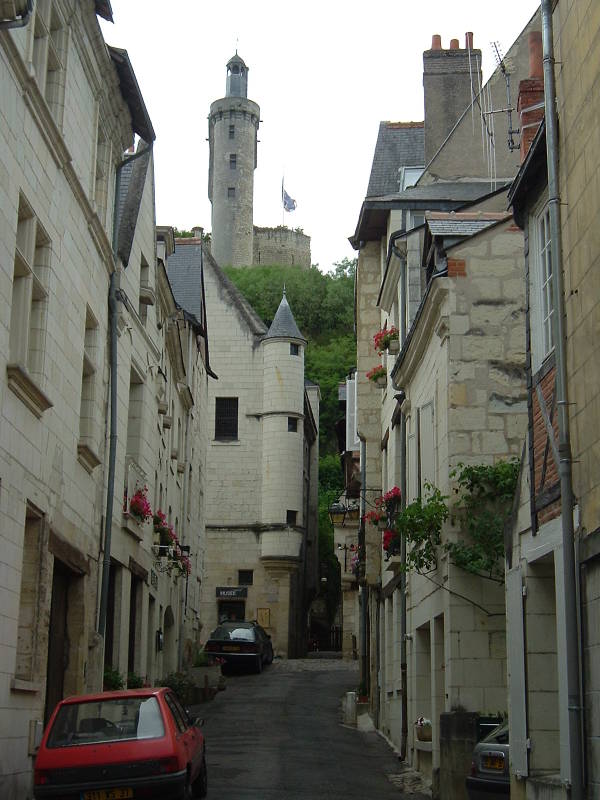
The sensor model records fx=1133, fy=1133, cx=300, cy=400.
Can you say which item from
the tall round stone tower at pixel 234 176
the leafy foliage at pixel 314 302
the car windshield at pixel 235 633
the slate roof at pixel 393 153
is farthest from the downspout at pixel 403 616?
the tall round stone tower at pixel 234 176

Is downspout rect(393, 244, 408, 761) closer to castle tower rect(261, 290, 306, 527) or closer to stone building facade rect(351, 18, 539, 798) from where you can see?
stone building facade rect(351, 18, 539, 798)

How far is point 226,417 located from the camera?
44.6m

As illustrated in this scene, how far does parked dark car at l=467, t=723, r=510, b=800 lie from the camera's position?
10.1m

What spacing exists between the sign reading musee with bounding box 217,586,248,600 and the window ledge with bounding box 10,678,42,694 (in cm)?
2986

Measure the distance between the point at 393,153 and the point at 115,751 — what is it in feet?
54.2

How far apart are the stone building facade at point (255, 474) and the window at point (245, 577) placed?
4 cm

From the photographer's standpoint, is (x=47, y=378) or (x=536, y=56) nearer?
(x=47, y=378)

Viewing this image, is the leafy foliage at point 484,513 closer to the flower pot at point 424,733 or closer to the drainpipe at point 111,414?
the flower pot at point 424,733

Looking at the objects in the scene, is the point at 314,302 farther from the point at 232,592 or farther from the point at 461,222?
the point at 461,222

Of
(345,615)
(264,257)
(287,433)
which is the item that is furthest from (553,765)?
(264,257)

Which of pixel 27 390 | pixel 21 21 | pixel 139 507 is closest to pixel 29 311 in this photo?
pixel 27 390

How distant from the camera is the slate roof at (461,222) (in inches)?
562

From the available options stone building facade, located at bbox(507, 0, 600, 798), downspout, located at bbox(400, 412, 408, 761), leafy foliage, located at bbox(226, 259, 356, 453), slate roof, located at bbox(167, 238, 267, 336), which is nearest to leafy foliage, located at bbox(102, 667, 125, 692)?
downspout, located at bbox(400, 412, 408, 761)

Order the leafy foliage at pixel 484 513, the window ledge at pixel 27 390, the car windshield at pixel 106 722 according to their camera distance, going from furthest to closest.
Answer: the leafy foliage at pixel 484 513 < the window ledge at pixel 27 390 < the car windshield at pixel 106 722
